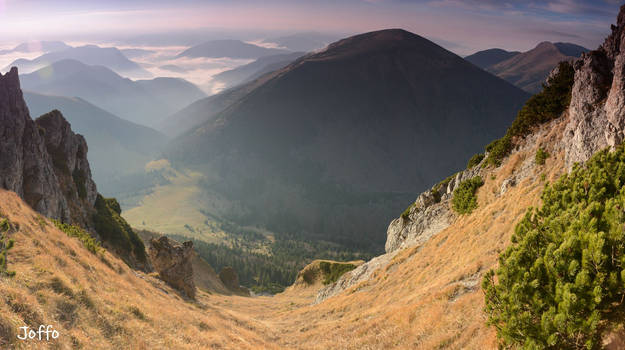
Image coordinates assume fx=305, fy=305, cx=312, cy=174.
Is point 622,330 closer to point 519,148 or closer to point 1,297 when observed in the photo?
point 1,297

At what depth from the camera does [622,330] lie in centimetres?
887

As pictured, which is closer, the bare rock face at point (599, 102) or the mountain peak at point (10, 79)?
Answer: the bare rock face at point (599, 102)

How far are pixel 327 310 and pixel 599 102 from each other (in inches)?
1343

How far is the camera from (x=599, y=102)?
960 inches

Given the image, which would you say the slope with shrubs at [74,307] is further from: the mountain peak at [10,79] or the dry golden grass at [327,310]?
the mountain peak at [10,79]

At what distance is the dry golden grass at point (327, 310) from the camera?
15.8 metres

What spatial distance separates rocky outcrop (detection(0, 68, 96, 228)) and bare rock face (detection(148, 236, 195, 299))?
1489 cm

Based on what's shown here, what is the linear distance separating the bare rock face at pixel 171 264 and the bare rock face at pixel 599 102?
47.4 metres

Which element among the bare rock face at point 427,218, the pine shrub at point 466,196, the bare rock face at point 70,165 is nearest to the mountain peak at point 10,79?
the bare rock face at point 70,165

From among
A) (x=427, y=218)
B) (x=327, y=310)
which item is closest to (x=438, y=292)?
(x=327, y=310)

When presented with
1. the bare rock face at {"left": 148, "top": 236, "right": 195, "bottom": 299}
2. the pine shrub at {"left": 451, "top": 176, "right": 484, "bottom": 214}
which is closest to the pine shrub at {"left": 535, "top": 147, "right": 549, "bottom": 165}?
the pine shrub at {"left": 451, "top": 176, "right": 484, "bottom": 214}

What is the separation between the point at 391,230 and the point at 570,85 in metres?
35.3

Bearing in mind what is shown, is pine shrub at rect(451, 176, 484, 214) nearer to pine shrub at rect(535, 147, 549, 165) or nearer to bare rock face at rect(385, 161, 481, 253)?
bare rock face at rect(385, 161, 481, 253)

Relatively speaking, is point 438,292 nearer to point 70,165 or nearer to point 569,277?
point 569,277
